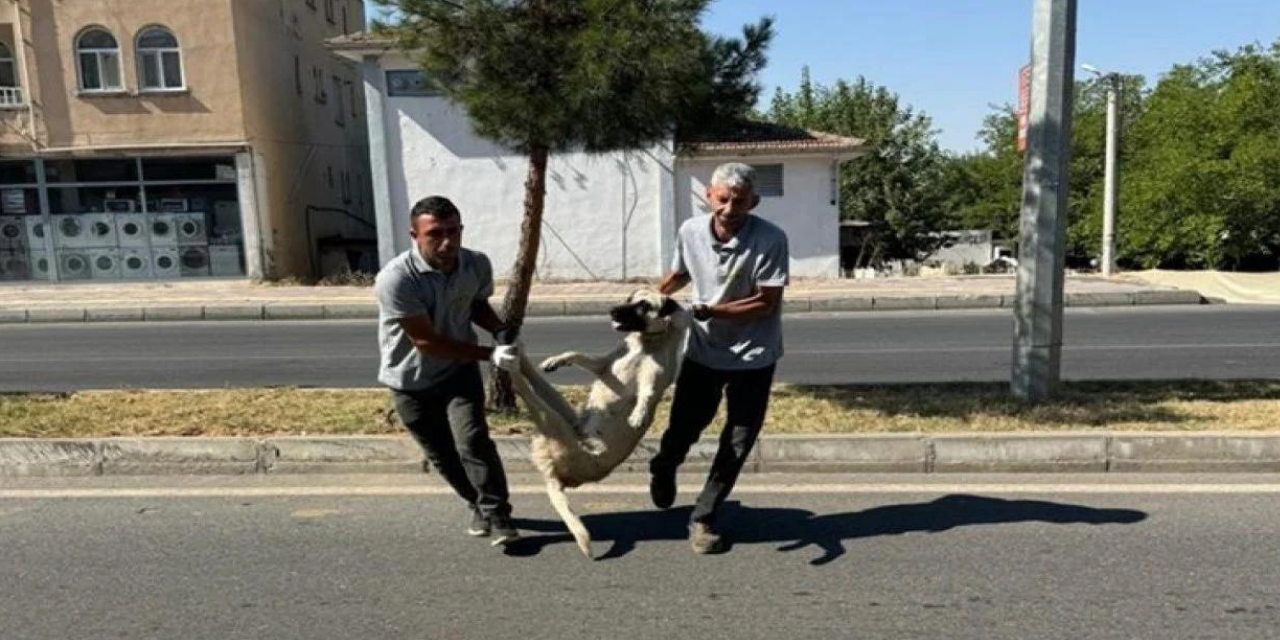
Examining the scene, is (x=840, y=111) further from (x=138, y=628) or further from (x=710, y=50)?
(x=138, y=628)

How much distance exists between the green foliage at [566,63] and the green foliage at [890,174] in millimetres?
22038

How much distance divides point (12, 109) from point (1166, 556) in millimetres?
21412

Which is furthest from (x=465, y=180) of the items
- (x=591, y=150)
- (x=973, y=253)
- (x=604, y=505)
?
(x=973, y=253)

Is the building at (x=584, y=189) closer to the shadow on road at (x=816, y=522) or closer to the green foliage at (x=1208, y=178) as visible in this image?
the green foliage at (x=1208, y=178)

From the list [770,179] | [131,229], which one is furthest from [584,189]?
[131,229]

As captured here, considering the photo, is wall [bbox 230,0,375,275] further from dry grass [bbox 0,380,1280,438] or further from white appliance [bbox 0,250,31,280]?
dry grass [bbox 0,380,1280,438]

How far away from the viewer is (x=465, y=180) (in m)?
18.7

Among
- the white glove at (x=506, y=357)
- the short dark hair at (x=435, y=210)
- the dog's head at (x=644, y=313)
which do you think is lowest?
the white glove at (x=506, y=357)

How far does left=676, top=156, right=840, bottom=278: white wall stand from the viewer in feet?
61.4

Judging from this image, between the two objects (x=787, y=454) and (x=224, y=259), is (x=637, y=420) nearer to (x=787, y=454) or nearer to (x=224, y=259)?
(x=787, y=454)

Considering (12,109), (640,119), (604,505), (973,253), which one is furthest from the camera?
(973,253)

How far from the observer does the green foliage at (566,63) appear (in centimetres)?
496

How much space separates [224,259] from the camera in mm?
19156

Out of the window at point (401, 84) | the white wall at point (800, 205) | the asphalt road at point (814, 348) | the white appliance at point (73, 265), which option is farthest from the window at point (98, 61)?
the white wall at point (800, 205)
